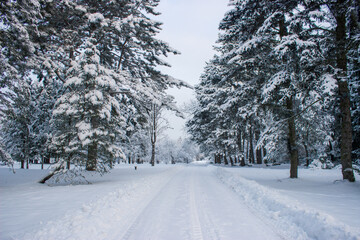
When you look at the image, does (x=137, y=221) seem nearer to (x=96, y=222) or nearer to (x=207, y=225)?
(x=96, y=222)

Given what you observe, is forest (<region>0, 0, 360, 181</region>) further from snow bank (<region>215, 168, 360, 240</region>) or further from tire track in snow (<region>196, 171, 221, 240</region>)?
tire track in snow (<region>196, 171, 221, 240</region>)

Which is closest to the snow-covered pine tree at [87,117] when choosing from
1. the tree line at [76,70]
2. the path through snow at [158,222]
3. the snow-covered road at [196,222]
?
the tree line at [76,70]

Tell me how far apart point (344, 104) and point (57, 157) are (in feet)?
46.9

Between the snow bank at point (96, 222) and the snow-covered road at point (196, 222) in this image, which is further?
the snow-covered road at point (196, 222)

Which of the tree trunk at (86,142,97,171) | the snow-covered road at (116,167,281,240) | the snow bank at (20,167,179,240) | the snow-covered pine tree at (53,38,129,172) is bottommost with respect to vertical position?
the snow-covered road at (116,167,281,240)

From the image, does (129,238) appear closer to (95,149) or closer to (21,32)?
(95,149)

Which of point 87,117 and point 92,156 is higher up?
point 87,117

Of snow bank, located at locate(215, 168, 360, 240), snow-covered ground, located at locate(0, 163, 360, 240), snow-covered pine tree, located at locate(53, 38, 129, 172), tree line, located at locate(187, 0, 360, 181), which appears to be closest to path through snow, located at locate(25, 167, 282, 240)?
snow-covered ground, located at locate(0, 163, 360, 240)

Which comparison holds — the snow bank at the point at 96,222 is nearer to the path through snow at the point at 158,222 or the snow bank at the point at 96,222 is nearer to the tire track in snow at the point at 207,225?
the path through snow at the point at 158,222

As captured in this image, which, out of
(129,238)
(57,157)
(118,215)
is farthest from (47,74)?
(129,238)

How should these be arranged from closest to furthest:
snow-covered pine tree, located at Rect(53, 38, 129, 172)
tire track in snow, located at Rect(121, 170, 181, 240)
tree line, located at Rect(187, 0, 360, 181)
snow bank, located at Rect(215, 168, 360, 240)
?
snow bank, located at Rect(215, 168, 360, 240), tire track in snow, located at Rect(121, 170, 181, 240), tree line, located at Rect(187, 0, 360, 181), snow-covered pine tree, located at Rect(53, 38, 129, 172)

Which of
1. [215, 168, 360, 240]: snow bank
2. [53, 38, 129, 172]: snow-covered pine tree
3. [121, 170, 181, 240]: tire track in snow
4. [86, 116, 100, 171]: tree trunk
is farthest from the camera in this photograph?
[86, 116, 100, 171]: tree trunk

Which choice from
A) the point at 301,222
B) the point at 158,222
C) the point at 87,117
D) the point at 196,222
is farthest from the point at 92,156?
the point at 301,222

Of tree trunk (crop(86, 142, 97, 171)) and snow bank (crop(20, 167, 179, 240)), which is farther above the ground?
tree trunk (crop(86, 142, 97, 171))
